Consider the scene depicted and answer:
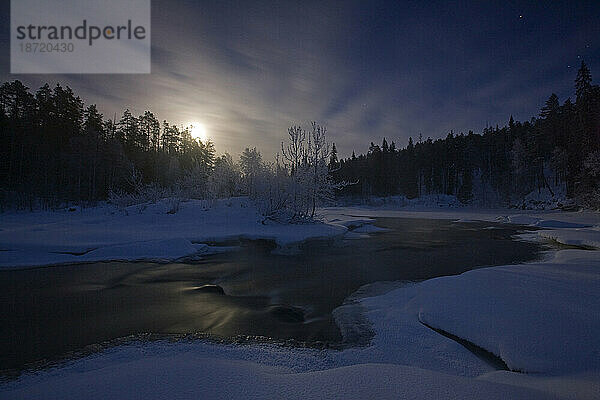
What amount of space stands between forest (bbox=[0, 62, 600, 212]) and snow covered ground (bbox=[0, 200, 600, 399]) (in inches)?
776

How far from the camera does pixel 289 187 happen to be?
1092 inches

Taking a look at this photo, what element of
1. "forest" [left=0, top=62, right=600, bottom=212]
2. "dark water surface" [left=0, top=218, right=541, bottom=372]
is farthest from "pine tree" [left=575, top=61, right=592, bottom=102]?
"dark water surface" [left=0, top=218, right=541, bottom=372]

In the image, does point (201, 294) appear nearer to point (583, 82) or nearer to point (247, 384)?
point (247, 384)

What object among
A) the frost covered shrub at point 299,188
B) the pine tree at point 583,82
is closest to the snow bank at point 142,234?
the frost covered shrub at point 299,188

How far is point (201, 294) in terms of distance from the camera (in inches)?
357

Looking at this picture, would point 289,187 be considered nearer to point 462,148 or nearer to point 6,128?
point 6,128

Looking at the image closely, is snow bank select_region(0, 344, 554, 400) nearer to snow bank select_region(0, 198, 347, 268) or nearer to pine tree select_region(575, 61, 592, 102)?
snow bank select_region(0, 198, 347, 268)

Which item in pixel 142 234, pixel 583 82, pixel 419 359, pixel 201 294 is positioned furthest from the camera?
pixel 583 82

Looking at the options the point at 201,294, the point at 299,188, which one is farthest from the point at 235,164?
the point at 201,294

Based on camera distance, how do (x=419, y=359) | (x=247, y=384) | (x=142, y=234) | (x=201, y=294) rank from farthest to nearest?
(x=142, y=234)
(x=201, y=294)
(x=419, y=359)
(x=247, y=384)

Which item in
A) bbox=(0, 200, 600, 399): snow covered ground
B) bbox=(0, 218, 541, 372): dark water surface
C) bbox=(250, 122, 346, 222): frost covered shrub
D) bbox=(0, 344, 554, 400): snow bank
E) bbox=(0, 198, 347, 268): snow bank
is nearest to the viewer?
bbox=(0, 344, 554, 400): snow bank

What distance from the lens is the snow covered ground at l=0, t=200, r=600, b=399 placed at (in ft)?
11.1

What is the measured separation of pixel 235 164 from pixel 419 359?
4526 centimetres

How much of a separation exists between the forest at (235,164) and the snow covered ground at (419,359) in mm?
19717
